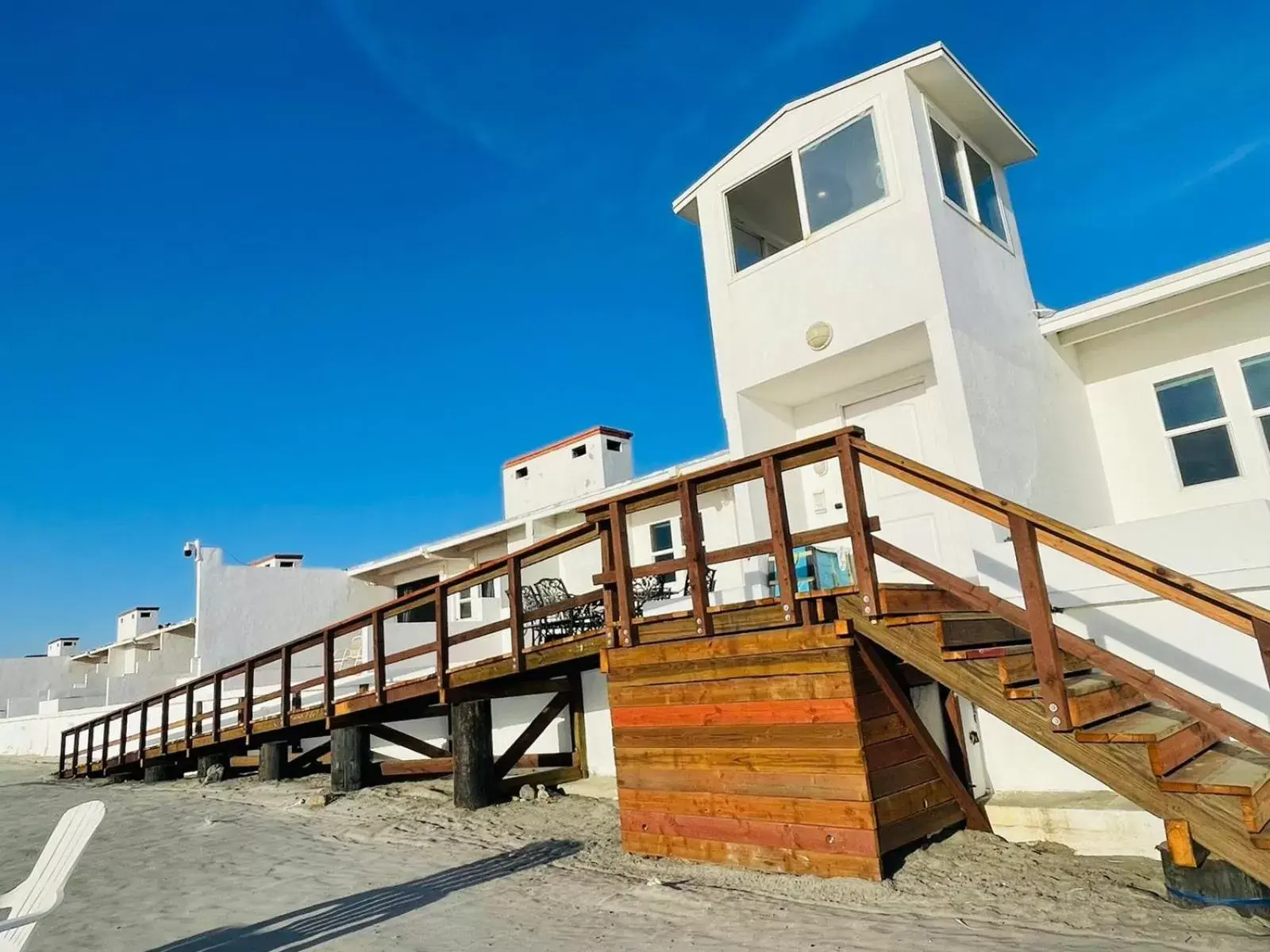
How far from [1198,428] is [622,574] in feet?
20.2

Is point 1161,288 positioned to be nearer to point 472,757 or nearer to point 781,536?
point 781,536

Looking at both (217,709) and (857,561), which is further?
(217,709)

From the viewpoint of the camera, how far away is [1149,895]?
4.61 metres

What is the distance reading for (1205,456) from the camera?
27.1ft

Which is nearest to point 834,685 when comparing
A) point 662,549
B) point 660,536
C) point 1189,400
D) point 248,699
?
point 1189,400

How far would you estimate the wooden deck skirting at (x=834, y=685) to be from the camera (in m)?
4.05

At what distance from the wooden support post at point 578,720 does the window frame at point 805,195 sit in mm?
4960

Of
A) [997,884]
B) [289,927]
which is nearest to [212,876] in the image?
[289,927]

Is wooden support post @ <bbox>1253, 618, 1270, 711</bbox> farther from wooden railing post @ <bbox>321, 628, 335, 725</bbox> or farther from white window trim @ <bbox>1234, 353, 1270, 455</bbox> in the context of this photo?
wooden railing post @ <bbox>321, 628, 335, 725</bbox>

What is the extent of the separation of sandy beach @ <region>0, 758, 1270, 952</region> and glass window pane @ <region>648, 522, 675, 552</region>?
4.79 m

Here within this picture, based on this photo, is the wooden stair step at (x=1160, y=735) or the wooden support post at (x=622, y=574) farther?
the wooden support post at (x=622, y=574)

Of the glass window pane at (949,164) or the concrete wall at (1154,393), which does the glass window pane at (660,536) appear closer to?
the concrete wall at (1154,393)

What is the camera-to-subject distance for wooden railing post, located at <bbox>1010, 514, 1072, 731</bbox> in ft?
13.4

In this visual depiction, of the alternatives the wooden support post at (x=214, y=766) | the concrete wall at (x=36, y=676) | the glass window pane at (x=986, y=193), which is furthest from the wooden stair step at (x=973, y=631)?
the concrete wall at (x=36, y=676)
